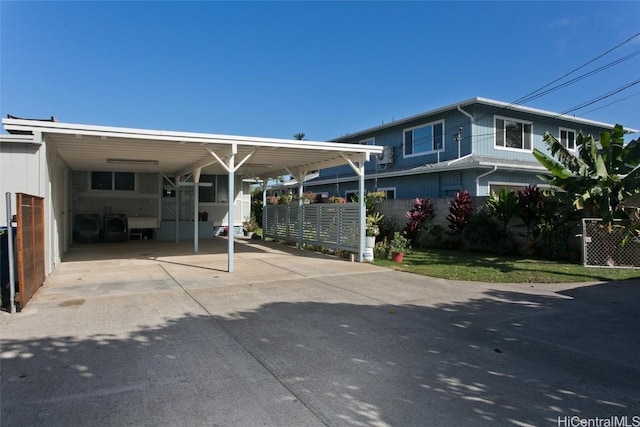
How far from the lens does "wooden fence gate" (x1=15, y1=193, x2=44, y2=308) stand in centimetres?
579

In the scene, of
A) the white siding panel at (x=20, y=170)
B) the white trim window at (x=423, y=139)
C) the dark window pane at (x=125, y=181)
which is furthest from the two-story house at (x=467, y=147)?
the white siding panel at (x=20, y=170)

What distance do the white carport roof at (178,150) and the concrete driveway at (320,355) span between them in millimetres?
2951

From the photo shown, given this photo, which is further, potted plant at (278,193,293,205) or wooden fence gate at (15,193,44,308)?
potted plant at (278,193,293,205)

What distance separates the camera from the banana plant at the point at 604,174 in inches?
389

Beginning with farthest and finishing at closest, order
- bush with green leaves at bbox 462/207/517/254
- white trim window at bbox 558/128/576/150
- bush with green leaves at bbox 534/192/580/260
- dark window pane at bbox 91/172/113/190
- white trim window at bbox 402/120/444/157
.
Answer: white trim window at bbox 558/128/576/150 < white trim window at bbox 402/120/444/157 < dark window pane at bbox 91/172/113/190 < bush with green leaves at bbox 462/207/517/254 < bush with green leaves at bbox 534/192/580/260

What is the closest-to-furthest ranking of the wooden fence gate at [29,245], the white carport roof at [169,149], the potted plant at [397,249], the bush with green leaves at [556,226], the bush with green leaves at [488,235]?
the wooden fence gate at [29,245] < the white carport roof at [169,149] < the bush with green leaves at [556,226] < the potted plant at [397,249] < the bush with green leaves at [488,235]

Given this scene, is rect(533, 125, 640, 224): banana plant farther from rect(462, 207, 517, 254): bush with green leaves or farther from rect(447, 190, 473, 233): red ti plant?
rect(447, 190, 473, 233): red ti plant

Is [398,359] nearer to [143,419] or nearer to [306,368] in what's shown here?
[306,368]

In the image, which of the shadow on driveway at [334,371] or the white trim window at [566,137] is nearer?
the shadow on driveway at [334,371]

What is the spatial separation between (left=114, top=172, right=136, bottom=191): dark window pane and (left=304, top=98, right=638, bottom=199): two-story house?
1047 cm

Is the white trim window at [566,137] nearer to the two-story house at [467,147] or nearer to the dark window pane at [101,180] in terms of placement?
the two-story house at [467,147]

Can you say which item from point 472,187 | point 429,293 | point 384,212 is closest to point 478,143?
point 472,187

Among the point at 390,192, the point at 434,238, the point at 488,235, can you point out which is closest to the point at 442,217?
the point at 434,238

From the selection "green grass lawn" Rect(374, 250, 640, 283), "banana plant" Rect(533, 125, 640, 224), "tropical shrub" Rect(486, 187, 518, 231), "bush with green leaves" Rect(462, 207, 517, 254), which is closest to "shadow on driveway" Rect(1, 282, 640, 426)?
"green grass lawn" Rect(374, 250, 640, 283)
